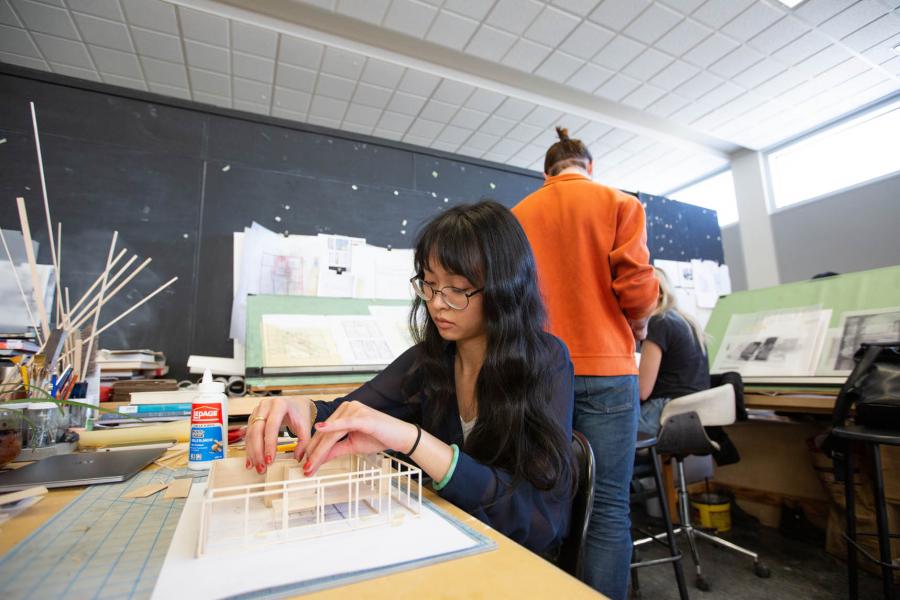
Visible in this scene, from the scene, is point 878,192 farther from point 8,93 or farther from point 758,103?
point 8,93

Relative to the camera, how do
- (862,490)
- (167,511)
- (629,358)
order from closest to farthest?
(167,511) → (629,358) → (862,490)

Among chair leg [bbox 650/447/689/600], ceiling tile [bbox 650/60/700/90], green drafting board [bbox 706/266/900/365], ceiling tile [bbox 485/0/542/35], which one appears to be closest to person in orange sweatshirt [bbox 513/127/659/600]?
chair leg [bbox 650/447/689/600]

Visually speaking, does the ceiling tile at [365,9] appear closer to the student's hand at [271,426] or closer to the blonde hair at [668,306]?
the blonde hair at [668,306]

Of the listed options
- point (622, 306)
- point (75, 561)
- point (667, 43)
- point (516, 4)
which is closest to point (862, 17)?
point (667, 43)

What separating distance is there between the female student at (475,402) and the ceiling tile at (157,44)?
3134mm

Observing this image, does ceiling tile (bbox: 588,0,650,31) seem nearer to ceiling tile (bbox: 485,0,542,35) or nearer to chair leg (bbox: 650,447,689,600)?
ceiling tile (bbox: 485,0,542,35)

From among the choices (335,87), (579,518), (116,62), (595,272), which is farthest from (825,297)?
(116,62)

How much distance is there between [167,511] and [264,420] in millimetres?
155

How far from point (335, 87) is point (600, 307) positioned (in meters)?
3.12

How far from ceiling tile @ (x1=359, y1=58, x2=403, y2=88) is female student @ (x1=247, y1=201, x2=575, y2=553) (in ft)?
9.36

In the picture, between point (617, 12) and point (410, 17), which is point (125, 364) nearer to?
point (410, 17)

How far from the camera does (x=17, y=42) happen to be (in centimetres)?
288

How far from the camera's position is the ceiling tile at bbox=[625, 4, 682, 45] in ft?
9.09

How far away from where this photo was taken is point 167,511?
0.54m
